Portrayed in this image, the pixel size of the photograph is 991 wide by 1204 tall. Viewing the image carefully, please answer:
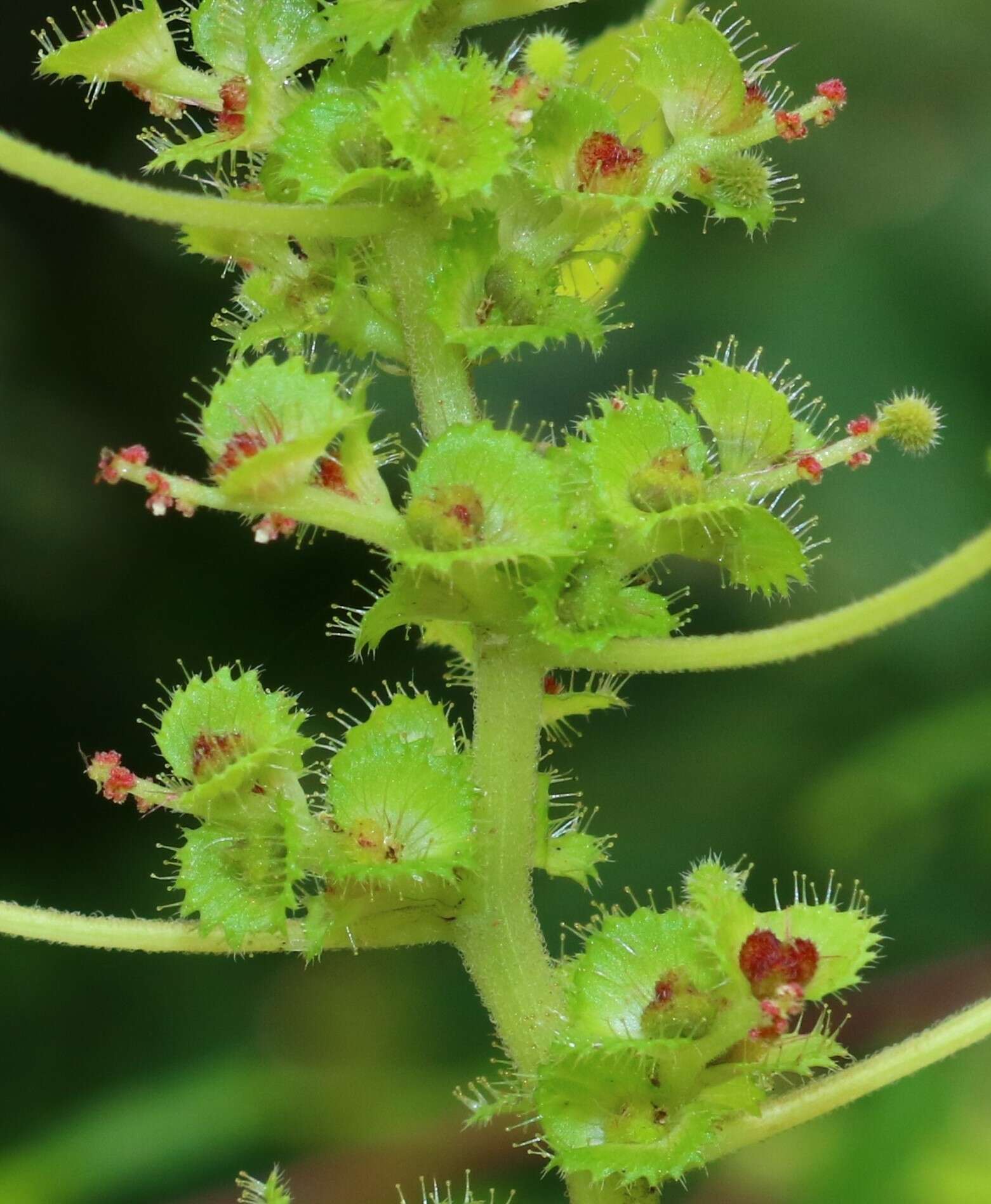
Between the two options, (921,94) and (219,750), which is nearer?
(219,750)

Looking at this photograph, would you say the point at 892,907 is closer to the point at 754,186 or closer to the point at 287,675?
the point at 287,675

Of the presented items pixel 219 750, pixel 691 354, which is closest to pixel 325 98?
pixel 219 750

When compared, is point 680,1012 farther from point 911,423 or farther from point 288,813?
point 911,423

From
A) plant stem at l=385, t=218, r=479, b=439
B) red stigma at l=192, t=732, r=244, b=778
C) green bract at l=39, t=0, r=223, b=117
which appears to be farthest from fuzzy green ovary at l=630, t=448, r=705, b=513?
green bract at l=39, t=0, r=223, b=117

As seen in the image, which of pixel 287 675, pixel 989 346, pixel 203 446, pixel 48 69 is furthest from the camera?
pixel 287 675

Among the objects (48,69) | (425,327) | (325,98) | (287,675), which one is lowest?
(425,327)

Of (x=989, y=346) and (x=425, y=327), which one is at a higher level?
(x=989, y=346)

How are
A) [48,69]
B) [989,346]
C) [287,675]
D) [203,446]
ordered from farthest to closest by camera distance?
[287,675] < [989,346] < [48,69] < [203,446]
